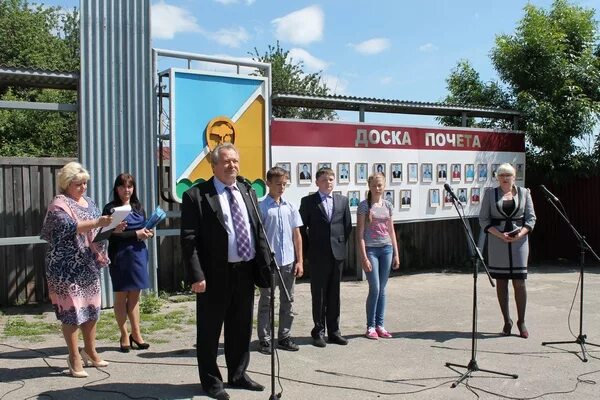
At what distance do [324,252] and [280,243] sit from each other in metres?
0.65

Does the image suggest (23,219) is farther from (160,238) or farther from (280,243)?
(280,243)

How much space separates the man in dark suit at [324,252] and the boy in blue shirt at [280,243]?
0.95 ft

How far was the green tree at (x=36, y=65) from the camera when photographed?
2136 cm

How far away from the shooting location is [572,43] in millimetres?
14195

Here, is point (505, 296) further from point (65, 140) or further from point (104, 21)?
point (65, 140)

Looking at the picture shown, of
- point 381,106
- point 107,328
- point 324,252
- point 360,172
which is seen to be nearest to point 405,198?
point 360,172

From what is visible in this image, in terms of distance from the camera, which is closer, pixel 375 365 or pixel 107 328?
pixel 375 365

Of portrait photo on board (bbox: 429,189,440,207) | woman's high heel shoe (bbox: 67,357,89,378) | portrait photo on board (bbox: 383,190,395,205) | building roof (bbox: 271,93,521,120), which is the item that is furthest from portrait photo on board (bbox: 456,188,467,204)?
woman's high heel shoe (bbox: 67,357,89,378)

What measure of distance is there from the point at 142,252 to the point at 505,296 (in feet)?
13.6

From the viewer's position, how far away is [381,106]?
1148 cm

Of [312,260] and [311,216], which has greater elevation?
[311,216]

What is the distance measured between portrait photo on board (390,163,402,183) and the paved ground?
11.8 ft

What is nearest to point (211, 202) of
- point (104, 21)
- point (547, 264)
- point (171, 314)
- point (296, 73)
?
point (171, 314)

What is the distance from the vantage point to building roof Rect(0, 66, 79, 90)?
7.79 metres
